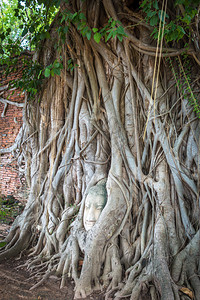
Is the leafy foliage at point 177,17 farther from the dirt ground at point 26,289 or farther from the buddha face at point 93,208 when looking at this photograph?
the dirt ground at point 26,289

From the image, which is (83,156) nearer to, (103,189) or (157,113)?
(103,189)

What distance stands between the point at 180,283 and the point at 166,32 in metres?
2.17

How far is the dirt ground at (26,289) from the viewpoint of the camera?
2.12 m

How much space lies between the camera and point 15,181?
5.12m

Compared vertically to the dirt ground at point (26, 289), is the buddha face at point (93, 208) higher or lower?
higher

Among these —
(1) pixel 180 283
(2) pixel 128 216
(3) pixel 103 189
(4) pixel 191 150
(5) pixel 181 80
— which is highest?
(5) pixel 181 80

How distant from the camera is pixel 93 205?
2.58 m

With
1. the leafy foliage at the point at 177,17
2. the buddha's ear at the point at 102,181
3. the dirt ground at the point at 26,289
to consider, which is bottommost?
the dirt ground at the point at 26,289

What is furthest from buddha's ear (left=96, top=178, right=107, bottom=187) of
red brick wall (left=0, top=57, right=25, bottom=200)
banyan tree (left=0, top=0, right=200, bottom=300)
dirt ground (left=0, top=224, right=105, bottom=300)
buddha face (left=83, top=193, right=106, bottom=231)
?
red brick wall (left=0, top=57, right=25, bottom=200)

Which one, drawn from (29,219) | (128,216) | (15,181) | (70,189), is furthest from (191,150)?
(15,181)

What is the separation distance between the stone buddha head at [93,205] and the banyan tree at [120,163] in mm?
10

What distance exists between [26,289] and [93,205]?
0.98 metres

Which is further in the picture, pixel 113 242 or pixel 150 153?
pixel 150 153

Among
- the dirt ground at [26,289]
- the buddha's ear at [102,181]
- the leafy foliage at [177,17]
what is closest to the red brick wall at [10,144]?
the dirt ground at [26,289]
